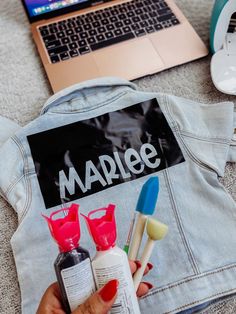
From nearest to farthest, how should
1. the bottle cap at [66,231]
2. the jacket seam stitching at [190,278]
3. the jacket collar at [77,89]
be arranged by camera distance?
the bottle cap at [66,231]
the jacket seam stitching at [190,278]
the jacket collar at [77,89]

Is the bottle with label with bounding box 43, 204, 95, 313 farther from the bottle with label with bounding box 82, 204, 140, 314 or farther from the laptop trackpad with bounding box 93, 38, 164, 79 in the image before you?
the laptop trackpad with bounding box 93, 38, 164, 79

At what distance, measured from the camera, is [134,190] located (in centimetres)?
50

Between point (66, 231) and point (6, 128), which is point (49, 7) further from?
point (66, 231)

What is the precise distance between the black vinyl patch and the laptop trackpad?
8 centimetres

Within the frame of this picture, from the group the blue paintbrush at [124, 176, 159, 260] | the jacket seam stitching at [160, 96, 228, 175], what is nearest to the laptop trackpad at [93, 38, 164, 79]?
the jacket seam stitching at [160, 96, 228, 175]

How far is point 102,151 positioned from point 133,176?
53 mm

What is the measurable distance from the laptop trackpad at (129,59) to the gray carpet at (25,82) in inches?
0.7

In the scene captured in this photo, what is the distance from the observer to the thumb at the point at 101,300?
309mm

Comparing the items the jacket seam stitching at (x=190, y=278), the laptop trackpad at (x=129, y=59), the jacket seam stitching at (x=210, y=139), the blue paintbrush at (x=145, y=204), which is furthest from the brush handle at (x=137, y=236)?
the laptop trackpad at (x=129, y=59)

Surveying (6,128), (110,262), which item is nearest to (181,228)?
(110,262)

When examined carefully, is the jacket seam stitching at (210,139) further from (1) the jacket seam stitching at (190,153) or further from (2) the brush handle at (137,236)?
(2) the brush handle at (137,236)

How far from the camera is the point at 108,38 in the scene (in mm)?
642

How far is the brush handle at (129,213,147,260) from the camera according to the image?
1.12ft

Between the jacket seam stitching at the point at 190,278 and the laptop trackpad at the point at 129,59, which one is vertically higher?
the laptop trackpad at the point at 129,59
